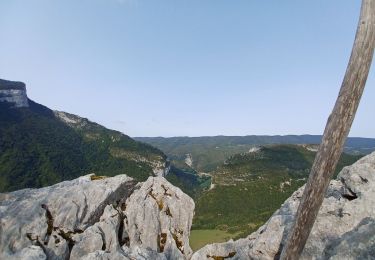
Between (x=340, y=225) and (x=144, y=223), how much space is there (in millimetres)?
20997

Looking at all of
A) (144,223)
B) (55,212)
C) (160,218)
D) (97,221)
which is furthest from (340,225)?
(55,212)

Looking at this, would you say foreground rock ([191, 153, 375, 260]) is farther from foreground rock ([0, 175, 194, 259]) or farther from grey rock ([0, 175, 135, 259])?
grey rock ([0, 175, 135, 259])

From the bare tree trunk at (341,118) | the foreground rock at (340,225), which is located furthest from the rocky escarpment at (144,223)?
the bare tree trunk at (341,118)

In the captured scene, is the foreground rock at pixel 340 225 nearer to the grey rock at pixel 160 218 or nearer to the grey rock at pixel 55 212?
the grey rock at pixel 160 218

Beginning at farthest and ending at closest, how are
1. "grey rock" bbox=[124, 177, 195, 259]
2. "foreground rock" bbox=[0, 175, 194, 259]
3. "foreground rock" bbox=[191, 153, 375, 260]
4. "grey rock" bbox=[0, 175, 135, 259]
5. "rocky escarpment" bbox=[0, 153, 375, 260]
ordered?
"grey rock" bbox=[124, 177, 195, 259] < "grey rock" bbox=[0, 175, 135, 259] < "foreground rock" bbox=[0, 175, 194, 259] < "rocky escarpment" bbox=[0, 153, 375, 260] < "foreground rock" bbox=[191, 153, 375, 260]

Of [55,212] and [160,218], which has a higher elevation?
[55,212]

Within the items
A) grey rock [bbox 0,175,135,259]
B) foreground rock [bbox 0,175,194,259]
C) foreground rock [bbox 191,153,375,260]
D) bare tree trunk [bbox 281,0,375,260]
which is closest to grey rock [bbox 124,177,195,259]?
foreground rock [bbox 0,175,194,259]

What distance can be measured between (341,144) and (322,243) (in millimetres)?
7610

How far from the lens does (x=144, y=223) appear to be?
109ft

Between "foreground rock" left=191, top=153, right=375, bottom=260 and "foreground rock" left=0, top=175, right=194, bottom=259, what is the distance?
33.3ft

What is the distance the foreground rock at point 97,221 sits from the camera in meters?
Result: 25.6

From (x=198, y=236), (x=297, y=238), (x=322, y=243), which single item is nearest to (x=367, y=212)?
(x=322, y=243)

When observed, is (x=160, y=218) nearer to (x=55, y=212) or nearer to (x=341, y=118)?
(x=55, y=212)

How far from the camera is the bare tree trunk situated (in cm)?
700
